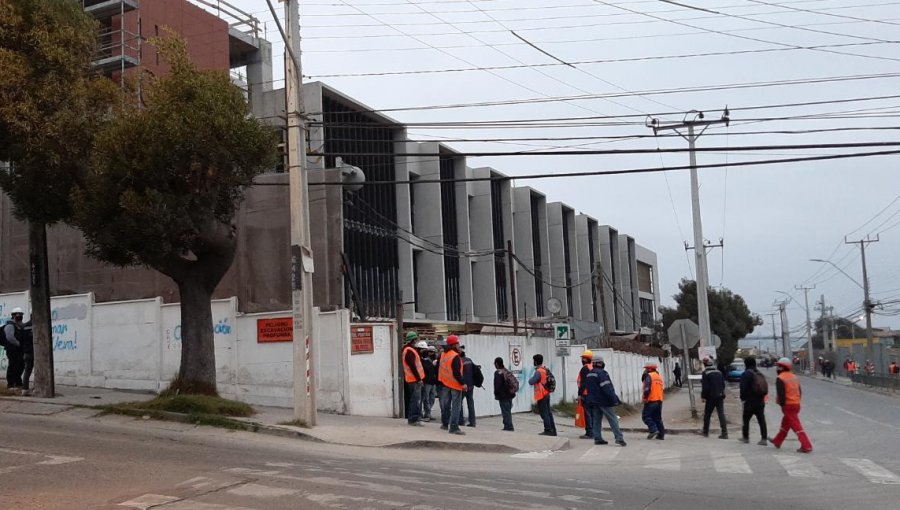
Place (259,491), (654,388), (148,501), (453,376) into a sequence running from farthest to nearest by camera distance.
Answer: (654,388) → (453,376) → (259,491) → (148,501)

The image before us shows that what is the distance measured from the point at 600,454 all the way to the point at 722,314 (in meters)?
59.7

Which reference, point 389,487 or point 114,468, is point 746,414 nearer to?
point 389,487

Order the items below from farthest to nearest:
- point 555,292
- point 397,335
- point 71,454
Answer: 1. point 555,292
2. point 397,335
3. point 71,454

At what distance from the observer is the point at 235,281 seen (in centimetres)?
1948

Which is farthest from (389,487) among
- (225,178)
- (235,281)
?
(235,281)

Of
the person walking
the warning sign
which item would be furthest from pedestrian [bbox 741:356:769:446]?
the warning sign

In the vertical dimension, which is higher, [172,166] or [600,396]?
[172,166]

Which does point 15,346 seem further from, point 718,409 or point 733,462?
point 718,409

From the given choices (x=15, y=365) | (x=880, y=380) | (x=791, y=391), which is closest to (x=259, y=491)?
(x=791, y=391)

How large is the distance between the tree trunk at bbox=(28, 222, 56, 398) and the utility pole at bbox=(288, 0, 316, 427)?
18.8ft

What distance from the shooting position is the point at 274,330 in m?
18.3

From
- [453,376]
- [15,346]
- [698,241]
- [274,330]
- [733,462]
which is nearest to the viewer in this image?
[733,462]

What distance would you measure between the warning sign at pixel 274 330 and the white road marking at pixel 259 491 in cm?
895

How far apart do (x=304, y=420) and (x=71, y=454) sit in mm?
4260
